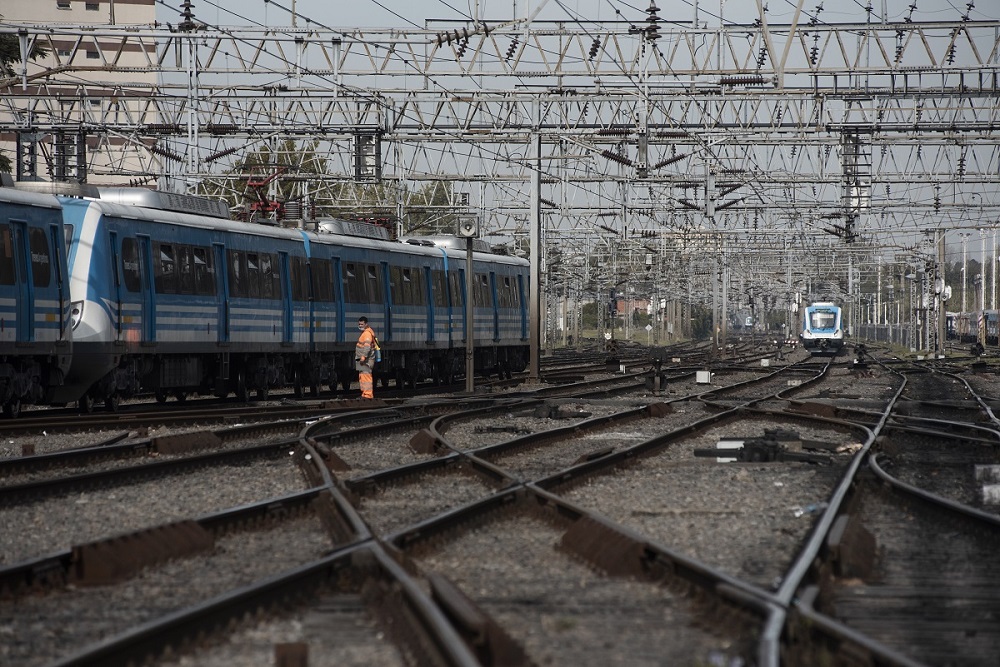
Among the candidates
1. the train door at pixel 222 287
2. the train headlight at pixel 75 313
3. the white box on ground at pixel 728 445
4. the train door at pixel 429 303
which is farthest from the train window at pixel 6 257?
the train door at pixel 429 303

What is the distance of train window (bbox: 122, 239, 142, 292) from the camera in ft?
63.0

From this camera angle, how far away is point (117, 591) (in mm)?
6754

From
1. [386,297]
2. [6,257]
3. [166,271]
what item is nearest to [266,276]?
[166,271]

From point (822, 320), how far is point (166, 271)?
49539mm

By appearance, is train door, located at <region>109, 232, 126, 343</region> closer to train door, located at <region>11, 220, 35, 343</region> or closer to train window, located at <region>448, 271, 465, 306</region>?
train door, located at <region>11, 220, 35, 343</region>

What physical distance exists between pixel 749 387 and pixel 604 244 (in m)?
41.5

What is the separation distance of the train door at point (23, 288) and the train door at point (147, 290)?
251cm

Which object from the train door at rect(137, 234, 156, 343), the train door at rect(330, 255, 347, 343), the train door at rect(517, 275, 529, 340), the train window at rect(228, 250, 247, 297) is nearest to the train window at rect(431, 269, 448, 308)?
the train door at rect(330, 255, 347, 343)

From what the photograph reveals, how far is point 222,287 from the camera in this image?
21828 mm

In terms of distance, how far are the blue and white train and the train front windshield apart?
51.4 metres

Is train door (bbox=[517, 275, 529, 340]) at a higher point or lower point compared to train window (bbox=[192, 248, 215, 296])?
lower

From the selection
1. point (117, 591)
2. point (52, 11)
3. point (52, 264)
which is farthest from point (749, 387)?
point (52, 11)

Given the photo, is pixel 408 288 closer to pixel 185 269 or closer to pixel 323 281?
pixel 323 281

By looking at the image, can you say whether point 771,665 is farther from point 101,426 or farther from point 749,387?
point 749,387
